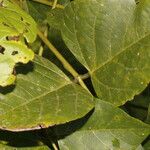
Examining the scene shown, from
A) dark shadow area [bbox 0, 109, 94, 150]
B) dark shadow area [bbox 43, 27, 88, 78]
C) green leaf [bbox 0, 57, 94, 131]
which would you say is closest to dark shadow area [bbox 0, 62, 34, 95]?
green leaf [bbox 0, 57, 94, 131]

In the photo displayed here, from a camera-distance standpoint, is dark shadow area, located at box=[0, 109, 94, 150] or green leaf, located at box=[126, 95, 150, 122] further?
green leaf, located at box=[126, 95, 150, 122]

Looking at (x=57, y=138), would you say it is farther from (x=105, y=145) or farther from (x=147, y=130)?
(x=147, y=130)

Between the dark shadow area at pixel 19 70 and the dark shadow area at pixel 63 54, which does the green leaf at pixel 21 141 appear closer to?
the dark shadow area at pixel 19 70

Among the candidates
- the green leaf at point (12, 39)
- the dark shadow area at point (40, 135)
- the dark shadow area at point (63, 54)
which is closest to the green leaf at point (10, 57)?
the green leaf at point (12, 39)

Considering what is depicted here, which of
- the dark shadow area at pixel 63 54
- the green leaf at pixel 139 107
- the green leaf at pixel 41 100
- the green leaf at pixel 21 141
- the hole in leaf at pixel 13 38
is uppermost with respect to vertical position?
the hole in leaf at pixel 13 38

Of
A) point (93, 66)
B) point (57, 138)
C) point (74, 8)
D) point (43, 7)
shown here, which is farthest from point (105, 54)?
point (43, 7)

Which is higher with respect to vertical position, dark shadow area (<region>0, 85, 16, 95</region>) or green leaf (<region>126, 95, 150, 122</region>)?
dark shadow area (<region>0, 85, 16, 95</region>)

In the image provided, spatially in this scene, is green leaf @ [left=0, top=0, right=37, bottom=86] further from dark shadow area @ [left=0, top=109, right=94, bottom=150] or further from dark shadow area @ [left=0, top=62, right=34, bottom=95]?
dark shadow area @ [left=0, top=109, right=94, bottom=150]
